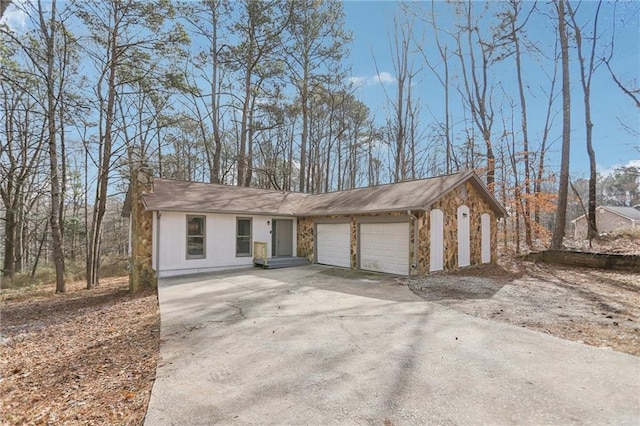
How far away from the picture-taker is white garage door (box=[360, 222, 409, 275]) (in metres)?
10.2

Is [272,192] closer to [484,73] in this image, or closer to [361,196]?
[361,196]

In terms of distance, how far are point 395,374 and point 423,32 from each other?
22219 millimetres

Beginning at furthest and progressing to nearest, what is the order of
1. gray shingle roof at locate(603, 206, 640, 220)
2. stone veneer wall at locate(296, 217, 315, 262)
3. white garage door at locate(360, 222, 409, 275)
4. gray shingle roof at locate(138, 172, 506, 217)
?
gray shingle roof at locate(603, 206, 640, 220)
stone veneer wall at locate(296, 217, 315, 262)
gray shingle roof at locate(138, 172, 506, 217)
white garage door at locate(360, 222, 409, 275)

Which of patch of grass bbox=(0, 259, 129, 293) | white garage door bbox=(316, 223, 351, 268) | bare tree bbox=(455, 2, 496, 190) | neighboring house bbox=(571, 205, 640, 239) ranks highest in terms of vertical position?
bare tree bbox=(455, 2, 496, 190)

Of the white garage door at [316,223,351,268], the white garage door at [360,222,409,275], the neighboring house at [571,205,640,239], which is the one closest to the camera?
the white garage door at [360,222,409,275]

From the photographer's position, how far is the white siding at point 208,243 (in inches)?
420

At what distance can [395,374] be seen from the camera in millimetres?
3443

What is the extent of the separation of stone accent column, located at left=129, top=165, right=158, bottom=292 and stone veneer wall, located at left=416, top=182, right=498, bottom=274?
8.44 meters

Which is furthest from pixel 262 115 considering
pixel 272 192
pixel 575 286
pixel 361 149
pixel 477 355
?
pixel 477 355

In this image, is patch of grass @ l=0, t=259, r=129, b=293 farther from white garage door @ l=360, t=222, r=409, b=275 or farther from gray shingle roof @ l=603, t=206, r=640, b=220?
gray shingle roof @ l=603, t=206, r=640, b=220

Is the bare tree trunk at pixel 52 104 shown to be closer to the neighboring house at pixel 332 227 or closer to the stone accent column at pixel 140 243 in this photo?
the neighboring house at pixel 332 227

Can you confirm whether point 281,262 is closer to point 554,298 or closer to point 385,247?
point 385,247

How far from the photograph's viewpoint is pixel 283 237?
45.9 ft

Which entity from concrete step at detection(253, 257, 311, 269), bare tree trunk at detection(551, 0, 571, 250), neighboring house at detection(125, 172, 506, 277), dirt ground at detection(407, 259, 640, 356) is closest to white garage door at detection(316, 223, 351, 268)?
neighboring house at detection(125, 172, 506, 277)
